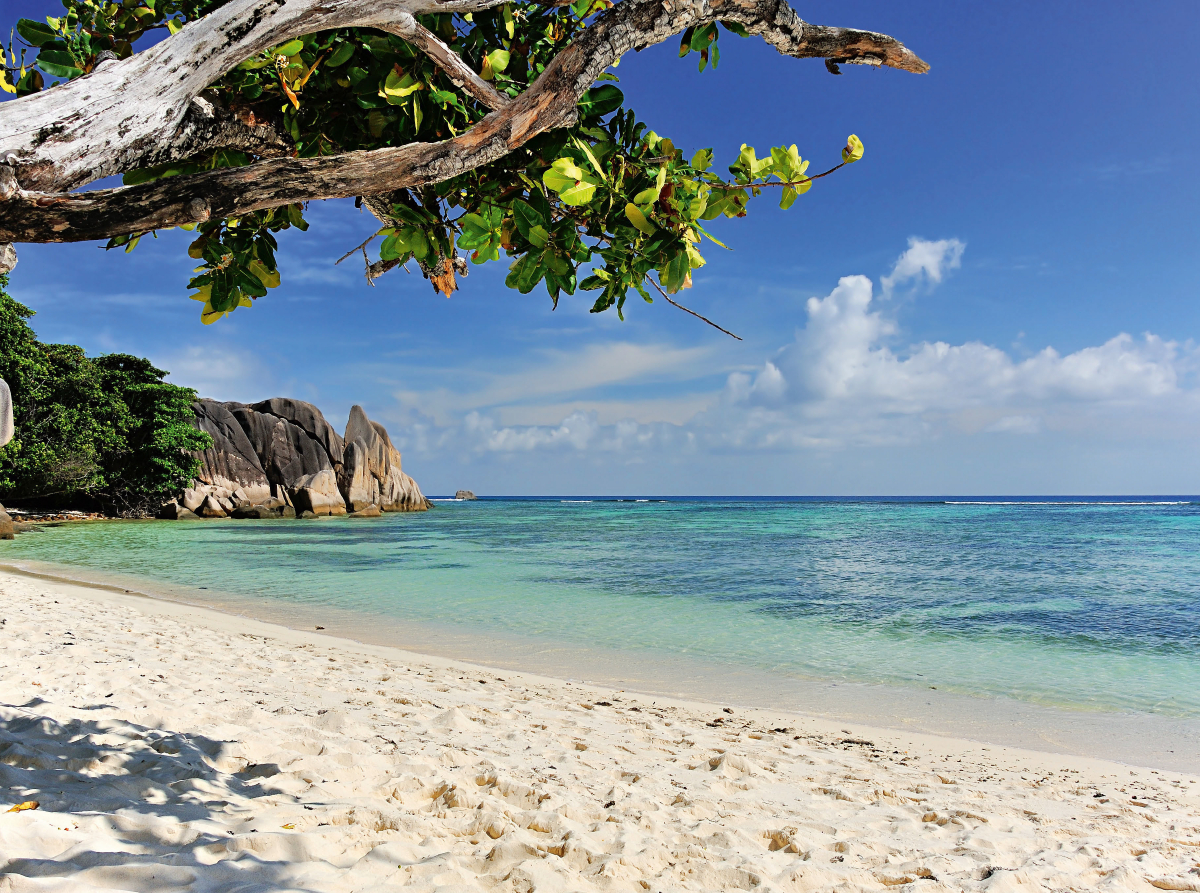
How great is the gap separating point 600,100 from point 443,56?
1.67 feet

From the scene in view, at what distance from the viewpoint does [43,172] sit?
146 centimetres

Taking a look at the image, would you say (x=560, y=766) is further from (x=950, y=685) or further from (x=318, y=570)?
(x=318, y=570)

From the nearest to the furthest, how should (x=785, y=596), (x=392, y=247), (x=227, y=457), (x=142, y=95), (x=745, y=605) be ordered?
1. (x=142, y=95)
2. (x=392, y=247)
3. (x=745, y=605)
4. (x=785, y=596)
5. (x=227, y=457)

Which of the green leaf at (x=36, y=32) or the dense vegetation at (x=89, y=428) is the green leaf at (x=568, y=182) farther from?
the dense vegetation at (x=89, y=428)

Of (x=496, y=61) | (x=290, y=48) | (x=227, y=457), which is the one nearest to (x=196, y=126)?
(x=290, y=48)

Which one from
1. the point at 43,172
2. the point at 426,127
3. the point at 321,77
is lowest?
the point at 43,172

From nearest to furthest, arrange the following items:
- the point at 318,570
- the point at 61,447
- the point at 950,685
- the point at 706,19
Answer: the point at 706,19, the point at 950,685, the point at 318,570, the point at 61,447

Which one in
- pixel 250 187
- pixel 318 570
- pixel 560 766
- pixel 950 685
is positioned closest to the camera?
pixel 250 187

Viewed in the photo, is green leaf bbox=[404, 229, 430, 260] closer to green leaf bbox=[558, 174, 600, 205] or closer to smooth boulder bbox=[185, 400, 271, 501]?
green leaf bbox=[558, 174, 600, 205]

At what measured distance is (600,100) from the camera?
2.03 metres

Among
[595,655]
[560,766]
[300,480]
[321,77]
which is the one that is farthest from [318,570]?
[300,480]

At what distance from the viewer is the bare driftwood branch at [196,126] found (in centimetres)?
148

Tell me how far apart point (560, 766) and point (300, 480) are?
37218mm

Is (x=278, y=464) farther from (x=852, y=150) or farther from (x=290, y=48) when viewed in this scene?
(x=852, y=150)
